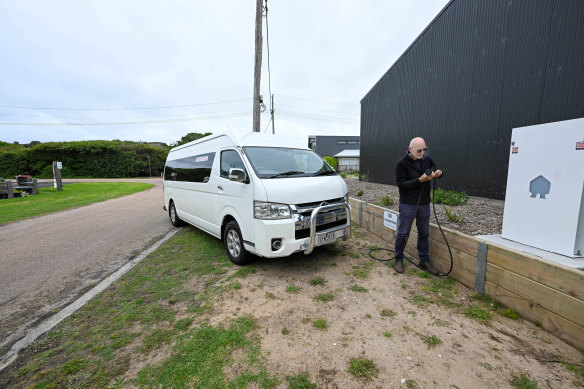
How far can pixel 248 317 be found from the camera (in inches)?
107

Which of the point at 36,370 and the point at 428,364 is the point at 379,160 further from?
the point at 36,370

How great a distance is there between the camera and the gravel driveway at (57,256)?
3098 mm

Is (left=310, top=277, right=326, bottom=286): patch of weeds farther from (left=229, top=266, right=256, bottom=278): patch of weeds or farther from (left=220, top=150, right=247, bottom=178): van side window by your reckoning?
(left=220, top=150, right=247, bottom=178): van side window

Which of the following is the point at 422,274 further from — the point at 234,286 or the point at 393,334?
the point at 234,286

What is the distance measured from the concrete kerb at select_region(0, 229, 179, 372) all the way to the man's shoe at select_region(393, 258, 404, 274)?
4336mm

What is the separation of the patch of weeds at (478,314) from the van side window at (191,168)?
14.8ft

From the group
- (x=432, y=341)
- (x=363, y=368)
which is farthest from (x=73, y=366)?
(x=432, y=341)

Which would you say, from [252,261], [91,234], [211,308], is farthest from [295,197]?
[91,234]

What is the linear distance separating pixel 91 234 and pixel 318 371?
6960 mm

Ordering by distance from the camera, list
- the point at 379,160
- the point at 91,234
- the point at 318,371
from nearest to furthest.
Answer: the point at 318,371 < the point at 91,234 < the point at 379,160

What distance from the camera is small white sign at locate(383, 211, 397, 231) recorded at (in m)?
4.55

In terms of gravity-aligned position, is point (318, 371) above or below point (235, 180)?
below

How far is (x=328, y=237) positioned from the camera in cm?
376

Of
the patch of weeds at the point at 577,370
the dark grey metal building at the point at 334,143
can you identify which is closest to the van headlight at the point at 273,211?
the patch of weeds at the point at 577,370
